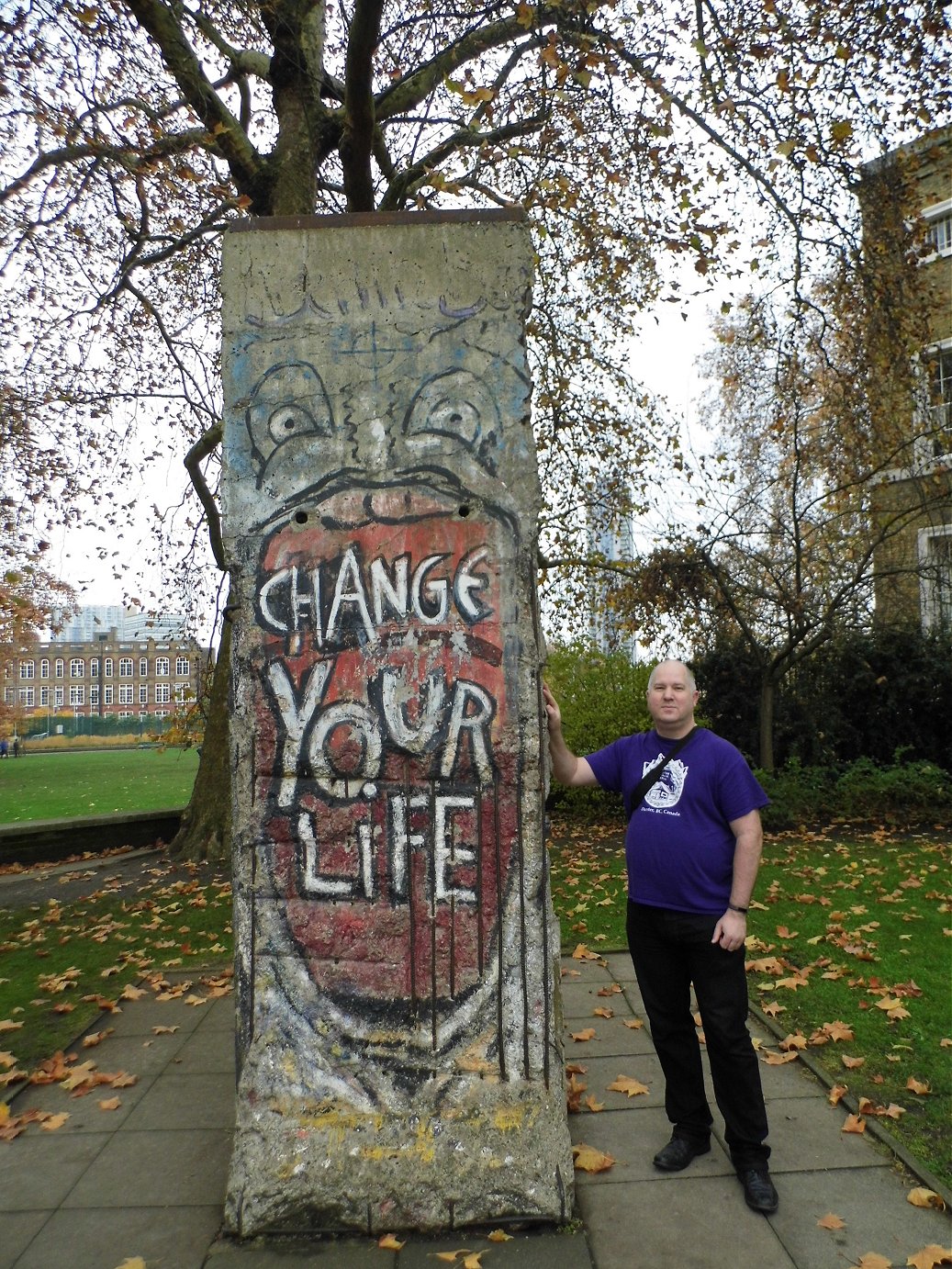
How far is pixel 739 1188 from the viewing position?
132 inches

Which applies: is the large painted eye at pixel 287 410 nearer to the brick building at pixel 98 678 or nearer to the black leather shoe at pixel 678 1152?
the black leather shoe at pixel 678 1152

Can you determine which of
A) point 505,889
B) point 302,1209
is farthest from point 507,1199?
point 505,889

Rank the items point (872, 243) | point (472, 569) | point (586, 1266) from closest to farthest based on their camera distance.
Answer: point (586, 1266)
point (472, 569)
point (872, 243)

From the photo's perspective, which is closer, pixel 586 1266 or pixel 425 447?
pixel 586 1266

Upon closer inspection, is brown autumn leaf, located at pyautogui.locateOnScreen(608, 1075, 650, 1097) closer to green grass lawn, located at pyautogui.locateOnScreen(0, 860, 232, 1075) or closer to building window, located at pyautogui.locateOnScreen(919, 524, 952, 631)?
green grass lawn, located at pyautogui.locateOnScreen(0, 860, 232, 1075)

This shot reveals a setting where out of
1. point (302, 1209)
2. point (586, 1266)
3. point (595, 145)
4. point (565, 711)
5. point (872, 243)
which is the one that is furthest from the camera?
point (565, 711)

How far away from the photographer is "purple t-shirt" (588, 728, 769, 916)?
3395 millimetres

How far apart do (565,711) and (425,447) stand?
31.5ft

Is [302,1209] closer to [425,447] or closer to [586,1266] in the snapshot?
[586,1266]

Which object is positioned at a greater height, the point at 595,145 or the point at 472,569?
the point at 595,145

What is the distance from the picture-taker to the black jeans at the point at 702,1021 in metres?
3.33

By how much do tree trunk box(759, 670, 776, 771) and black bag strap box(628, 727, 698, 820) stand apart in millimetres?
9084

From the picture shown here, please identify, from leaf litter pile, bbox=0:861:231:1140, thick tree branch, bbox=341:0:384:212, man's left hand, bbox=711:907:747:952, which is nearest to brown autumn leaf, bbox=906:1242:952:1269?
man's left hand, bbox=711:907:747:952

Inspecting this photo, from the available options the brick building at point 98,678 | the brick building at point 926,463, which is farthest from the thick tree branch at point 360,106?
the brick building at point 98,678
